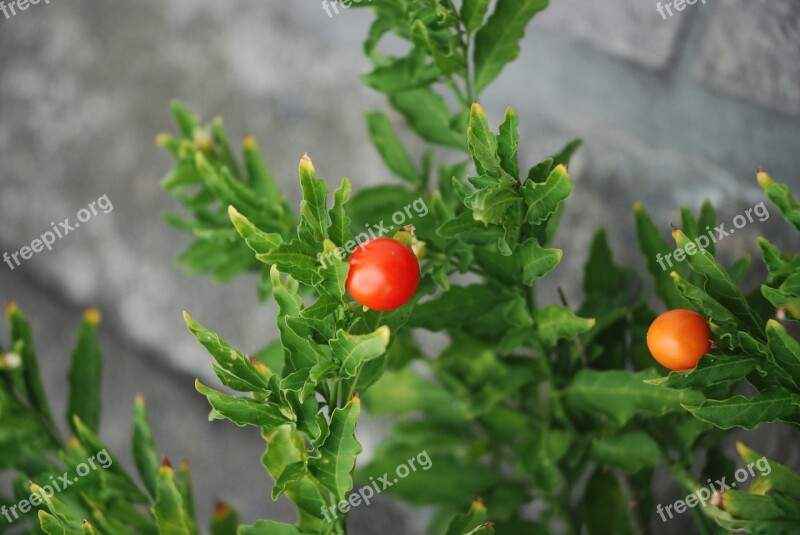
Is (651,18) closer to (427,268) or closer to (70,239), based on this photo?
(427,268)

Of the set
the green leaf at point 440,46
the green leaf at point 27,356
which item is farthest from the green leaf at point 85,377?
the green leaf at point 440,46

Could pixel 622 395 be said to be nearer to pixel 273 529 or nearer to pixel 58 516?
pixel 273 529

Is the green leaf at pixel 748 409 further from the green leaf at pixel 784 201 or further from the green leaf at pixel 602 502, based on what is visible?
the green leaf at pixel 602 502

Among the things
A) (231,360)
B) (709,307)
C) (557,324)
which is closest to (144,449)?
(231,360)

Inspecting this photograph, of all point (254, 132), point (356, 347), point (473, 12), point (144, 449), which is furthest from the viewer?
point (254, 132)

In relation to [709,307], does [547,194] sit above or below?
above

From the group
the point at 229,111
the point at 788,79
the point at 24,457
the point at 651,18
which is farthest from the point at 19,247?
the point at 788,79

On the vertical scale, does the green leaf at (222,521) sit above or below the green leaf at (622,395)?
above
